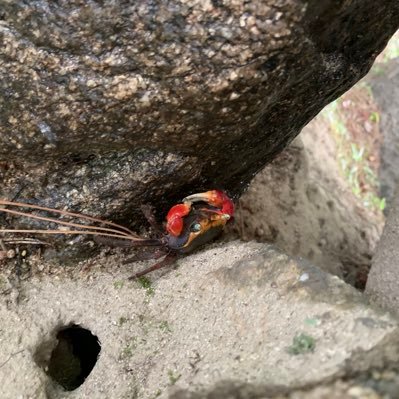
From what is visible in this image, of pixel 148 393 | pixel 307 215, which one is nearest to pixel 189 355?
pixel 148 393

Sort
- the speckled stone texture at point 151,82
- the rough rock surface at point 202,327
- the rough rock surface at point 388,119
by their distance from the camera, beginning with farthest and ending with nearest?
the rough rock surface at point 388,119 → the speckled stone texture at point 151,82 → the rough rock surface at point 202,327

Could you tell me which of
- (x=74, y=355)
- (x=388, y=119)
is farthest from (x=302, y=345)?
(x=388, y=119)

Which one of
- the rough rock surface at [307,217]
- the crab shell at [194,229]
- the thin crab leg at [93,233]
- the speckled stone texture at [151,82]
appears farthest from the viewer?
the rough rock surface at [307,217]

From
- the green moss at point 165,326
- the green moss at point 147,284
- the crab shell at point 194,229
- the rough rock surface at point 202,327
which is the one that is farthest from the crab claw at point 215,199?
the green moss at point 165,326

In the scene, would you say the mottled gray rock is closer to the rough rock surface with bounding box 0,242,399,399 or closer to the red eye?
the rough rock surface with bounding box 0,242,399,399

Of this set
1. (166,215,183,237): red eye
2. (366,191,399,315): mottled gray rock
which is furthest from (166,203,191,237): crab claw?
(366,191,399,315): mottled gray rock

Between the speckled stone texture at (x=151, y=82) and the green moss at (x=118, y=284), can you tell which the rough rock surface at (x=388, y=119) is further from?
the green moss at (x=118, y=284)
